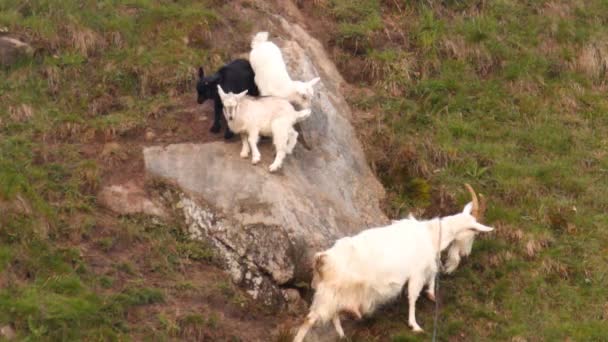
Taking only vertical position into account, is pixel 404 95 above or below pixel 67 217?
below

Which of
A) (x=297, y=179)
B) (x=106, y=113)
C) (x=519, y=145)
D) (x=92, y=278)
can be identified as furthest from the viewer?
(x=519, y=145)

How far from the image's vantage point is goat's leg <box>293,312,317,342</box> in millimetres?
11959


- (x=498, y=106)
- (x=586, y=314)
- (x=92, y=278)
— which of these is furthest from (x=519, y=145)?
(x=92, y=278)

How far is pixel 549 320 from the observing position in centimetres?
1297

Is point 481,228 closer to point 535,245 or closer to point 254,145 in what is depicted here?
point 535,245

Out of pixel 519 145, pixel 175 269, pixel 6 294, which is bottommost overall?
pixel 519 145

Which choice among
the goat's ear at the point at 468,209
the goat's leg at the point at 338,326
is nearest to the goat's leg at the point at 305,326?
the goat's leg at the point at 338,326

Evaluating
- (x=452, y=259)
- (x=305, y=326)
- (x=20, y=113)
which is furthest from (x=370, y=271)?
(x=20, y=113)

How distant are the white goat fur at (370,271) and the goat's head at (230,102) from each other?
205cm

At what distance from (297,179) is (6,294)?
13.1 feet

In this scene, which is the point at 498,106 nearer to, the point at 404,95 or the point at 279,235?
the point at 404,95

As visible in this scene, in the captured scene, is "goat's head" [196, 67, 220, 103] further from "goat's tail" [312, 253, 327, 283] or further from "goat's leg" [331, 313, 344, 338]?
"goat's leg" [331, 313, 344, 338]

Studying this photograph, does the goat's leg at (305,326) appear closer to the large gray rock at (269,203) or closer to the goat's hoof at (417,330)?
the large gray rock at (269,203)

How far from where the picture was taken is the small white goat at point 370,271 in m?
12.1
